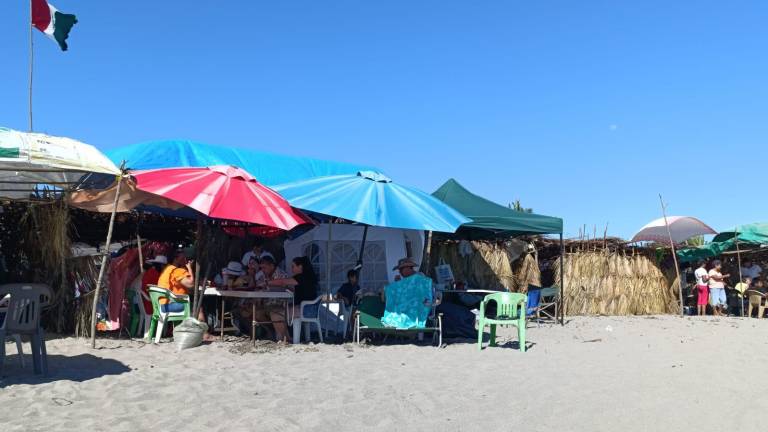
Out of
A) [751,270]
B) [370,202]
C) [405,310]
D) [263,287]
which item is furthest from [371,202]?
[751,270]

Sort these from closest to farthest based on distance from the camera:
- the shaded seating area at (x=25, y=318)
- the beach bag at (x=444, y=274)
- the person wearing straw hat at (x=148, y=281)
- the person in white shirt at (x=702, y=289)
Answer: the shaded seating area at (x=25, y=318)
the person wearing straw hat at (x=148, y=281)
the beach bag at (x=444, y=274)
the person in white shirt at (x=702, y=289)

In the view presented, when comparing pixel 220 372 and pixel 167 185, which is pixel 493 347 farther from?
pixel 167 185

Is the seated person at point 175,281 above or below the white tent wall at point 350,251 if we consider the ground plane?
below

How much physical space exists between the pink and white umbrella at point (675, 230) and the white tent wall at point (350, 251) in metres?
8.60

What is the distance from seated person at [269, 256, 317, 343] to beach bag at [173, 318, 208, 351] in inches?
40.2

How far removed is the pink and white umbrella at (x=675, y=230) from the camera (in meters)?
16.1

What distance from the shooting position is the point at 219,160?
10.4m

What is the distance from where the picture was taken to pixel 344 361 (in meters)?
6.57

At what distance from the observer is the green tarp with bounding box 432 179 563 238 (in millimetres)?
10344

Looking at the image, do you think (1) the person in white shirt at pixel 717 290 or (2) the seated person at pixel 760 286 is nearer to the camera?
(1) the person in white shirt at pixel 717 290

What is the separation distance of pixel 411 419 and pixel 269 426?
1.00 m

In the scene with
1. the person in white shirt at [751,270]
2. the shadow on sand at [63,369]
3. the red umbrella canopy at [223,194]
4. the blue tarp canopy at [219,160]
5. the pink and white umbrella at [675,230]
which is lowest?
the shadow on sand at [63,369]

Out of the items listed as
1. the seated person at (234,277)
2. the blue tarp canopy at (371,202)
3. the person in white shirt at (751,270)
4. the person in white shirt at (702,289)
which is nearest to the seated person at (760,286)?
the person in white shirt at (751,270)

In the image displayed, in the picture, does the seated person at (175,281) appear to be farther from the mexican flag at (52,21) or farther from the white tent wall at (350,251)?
the mexican flag at (52,21)
